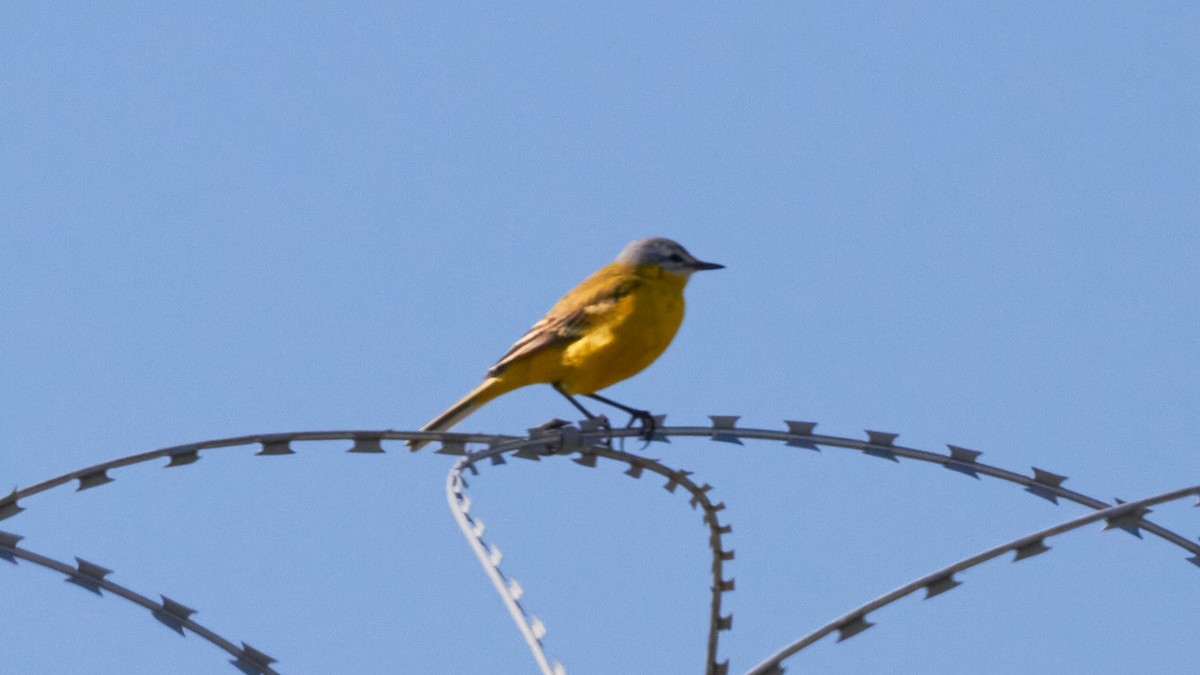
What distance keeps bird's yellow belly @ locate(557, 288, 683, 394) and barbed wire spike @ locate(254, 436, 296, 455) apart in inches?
164

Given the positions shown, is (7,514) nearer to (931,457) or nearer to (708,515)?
(708,515)

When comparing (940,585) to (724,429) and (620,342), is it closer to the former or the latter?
(724,429)

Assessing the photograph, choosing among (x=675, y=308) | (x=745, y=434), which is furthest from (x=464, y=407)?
(x=745, y=434)

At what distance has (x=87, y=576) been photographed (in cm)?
488

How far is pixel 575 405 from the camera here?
394 inches

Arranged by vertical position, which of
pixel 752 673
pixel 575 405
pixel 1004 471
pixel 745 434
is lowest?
pixel 752 673

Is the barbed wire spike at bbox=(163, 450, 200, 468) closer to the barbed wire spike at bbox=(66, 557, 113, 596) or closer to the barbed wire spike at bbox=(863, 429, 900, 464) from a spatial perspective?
the barbed wire spike at bbox=(66, 557, 113, 596)

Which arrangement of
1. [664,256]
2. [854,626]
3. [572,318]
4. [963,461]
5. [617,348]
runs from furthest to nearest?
[664,256] → [572,318] → [617,348] → [963,461] → [854,626]

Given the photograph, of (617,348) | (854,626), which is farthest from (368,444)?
(617,348)

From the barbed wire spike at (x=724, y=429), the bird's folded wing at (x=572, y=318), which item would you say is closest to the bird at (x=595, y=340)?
the bird's folded wing at (x=572, y=318)

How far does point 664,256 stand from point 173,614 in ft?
19.2

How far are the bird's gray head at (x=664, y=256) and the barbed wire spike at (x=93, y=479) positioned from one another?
5.47 m

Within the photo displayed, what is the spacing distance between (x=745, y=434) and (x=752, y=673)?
4.64 feet

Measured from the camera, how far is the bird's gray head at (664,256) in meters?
10.3
